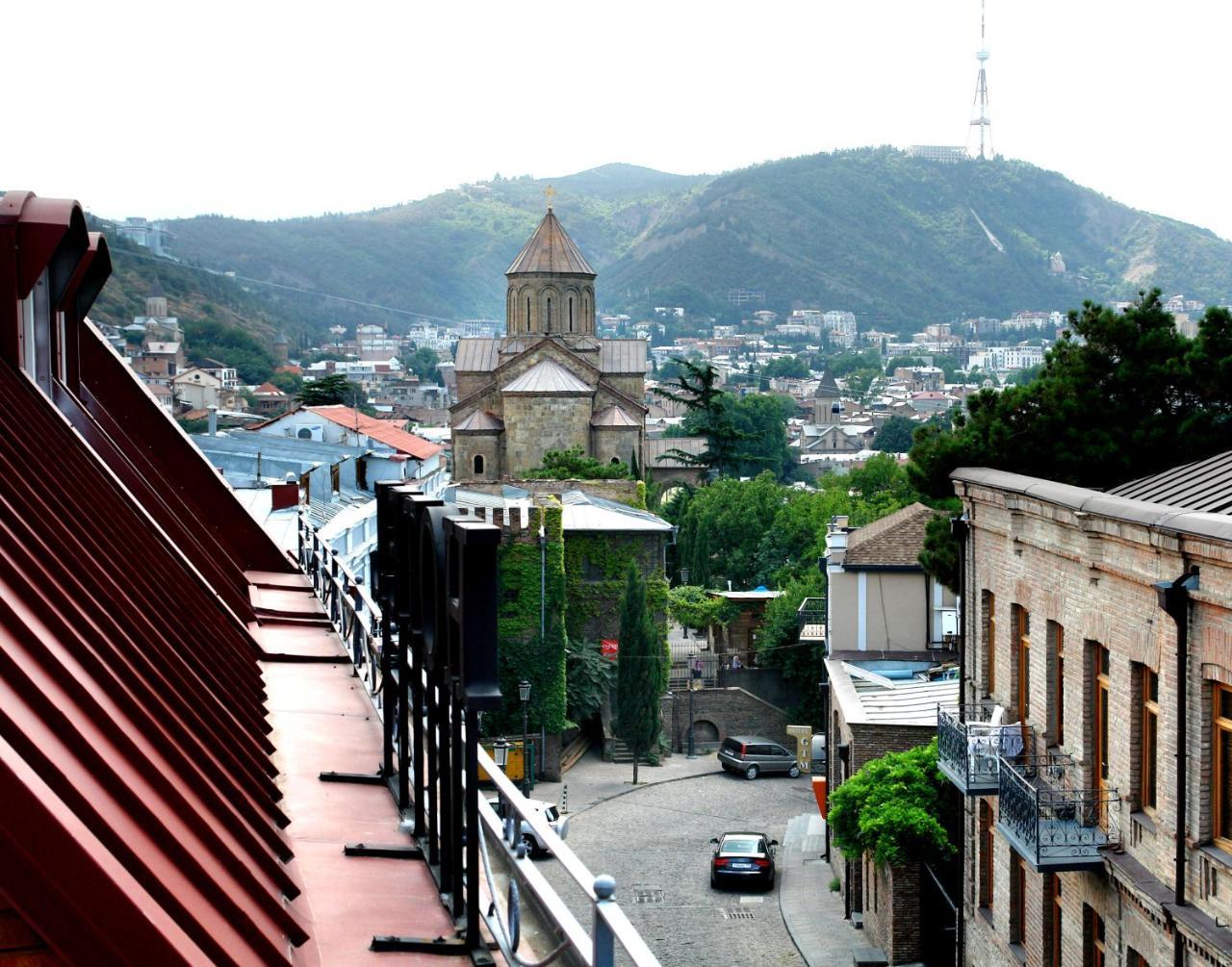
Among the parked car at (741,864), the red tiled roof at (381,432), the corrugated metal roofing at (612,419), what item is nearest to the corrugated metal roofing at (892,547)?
the parked car at (741,864)

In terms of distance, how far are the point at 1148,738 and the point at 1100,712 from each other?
48.0 inches

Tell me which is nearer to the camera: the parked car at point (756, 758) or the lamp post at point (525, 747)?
the lamp post at point (525, 747)

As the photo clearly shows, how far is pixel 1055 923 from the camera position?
14.1m

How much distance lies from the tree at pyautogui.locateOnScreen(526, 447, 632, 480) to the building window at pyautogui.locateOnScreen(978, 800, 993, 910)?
4312 cm

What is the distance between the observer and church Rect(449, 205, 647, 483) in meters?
65.0

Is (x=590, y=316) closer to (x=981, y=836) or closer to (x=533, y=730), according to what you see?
(x=533, y=730)

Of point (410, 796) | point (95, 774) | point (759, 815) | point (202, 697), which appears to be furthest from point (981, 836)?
point (759, 815)

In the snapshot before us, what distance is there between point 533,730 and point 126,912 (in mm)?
34999

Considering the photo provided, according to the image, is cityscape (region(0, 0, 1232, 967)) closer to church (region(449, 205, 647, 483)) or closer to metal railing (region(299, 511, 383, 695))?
metal railing (region(299, 511, 383, 695))

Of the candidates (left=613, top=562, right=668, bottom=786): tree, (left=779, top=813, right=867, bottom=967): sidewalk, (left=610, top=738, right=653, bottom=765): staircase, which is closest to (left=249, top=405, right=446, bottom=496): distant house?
(left=613, top=562, right=668, bottom=786): tree

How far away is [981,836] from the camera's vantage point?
16.9 meters

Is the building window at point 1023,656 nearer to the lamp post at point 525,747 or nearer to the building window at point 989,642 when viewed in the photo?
the building window at point 989,642

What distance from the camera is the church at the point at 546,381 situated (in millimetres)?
65044

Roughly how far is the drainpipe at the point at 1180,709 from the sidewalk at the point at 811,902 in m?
12.3
